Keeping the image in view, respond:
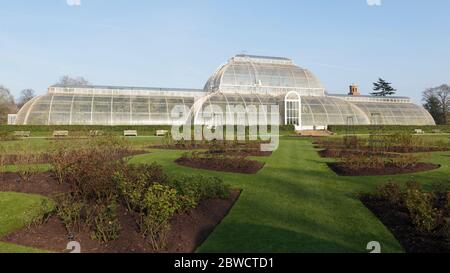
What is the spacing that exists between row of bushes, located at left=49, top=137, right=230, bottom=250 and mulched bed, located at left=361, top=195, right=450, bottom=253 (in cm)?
407

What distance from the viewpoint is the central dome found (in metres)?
61.1

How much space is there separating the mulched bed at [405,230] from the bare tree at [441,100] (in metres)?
77.1

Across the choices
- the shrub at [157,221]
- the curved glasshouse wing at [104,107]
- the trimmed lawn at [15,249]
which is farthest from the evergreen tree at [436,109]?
the trimmed lawn at [15,249]

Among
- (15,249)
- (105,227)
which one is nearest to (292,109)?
(105,227)

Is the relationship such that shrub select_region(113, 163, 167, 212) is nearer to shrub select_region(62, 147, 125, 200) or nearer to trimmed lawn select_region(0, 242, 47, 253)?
shrub select_region(62, 147, 125, 200)

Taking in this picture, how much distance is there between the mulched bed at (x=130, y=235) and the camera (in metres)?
7.27

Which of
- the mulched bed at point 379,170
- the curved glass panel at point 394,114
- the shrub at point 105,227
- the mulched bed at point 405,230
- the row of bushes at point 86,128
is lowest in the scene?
the mulched bed at point 405,230

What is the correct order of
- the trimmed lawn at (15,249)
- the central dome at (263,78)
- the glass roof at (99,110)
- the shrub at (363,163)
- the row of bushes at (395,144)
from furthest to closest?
the central dome at (263,78), the glass roof at (99,110), the row of bushes at (395,144), the shrub at (363,163), the trimmed lawn at (15,249)

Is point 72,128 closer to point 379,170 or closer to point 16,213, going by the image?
point 16,213

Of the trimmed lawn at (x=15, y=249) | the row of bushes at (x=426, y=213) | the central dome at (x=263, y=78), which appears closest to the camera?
the trimmed lawn at (x=15, y=249)

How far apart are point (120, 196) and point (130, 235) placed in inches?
89.3

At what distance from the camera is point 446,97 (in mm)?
80062

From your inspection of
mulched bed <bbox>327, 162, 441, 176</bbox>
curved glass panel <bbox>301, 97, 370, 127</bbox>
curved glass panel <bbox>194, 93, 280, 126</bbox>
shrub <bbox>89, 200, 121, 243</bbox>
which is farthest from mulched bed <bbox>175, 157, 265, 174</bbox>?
curved glass panel <bbox>301, 97, 370, 127</bbox>

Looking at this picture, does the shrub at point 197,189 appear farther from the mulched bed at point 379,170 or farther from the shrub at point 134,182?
the mulched bed at point 379,170
